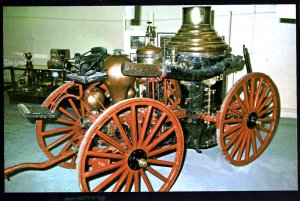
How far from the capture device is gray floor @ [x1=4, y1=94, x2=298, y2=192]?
9.95 feet

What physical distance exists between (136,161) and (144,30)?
3.73m

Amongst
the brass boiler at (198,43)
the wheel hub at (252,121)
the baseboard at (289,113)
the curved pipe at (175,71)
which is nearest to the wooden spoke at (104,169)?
the curved pipe at (175,71)

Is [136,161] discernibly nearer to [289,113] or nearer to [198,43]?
[198,43]

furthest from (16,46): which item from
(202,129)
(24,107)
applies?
(202,129)

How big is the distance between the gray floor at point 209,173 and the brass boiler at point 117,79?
1113mm

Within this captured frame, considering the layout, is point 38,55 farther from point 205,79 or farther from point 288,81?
point 288,81

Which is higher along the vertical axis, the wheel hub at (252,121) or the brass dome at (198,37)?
the brass dome at (198,37)

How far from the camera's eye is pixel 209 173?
131 inches

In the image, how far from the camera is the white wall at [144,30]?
505 centimetres

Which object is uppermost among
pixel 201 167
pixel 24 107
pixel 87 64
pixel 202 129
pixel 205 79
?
pixel 87 64

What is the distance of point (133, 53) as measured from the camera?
5582 mm

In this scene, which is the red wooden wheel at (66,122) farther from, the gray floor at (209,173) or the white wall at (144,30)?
the white wall at (144,30)

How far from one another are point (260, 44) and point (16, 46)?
544cm

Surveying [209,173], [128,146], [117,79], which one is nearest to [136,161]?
[128,146]
